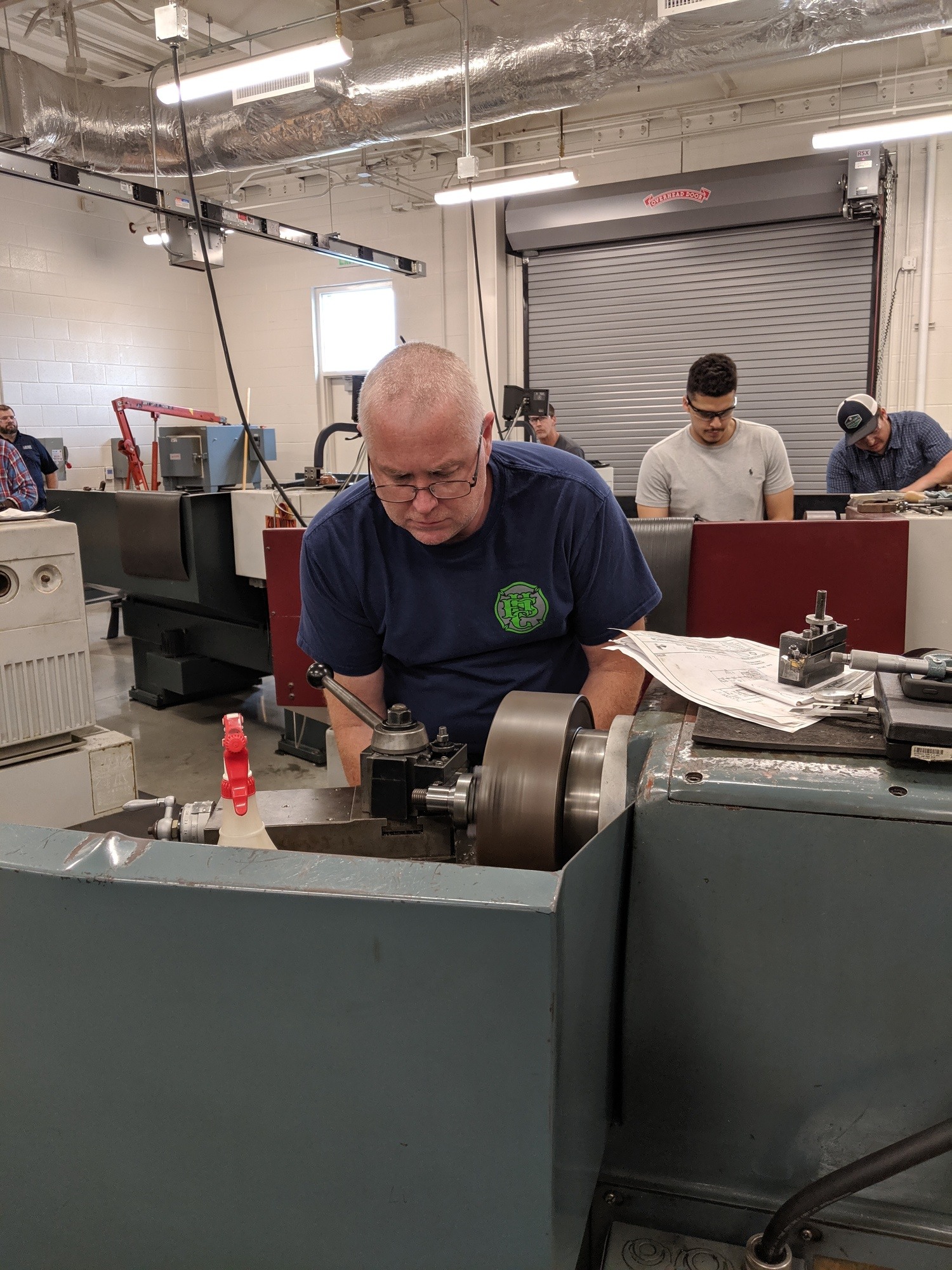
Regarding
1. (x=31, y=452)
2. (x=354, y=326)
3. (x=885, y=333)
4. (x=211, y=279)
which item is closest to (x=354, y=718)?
(x=211, y=279)

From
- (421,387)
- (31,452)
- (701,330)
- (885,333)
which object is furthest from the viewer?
(701,330)

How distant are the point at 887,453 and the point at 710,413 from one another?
35.5 inches

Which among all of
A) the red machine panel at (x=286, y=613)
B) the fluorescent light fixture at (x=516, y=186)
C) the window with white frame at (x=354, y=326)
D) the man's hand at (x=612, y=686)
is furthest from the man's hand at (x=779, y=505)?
the window with white frame at (x=354, y=326)

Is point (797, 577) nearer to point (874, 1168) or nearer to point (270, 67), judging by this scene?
point (874, 1168)

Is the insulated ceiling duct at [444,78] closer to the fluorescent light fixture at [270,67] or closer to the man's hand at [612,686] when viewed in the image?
the fluorescent light fixture at [270,67]

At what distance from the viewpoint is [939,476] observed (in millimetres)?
2797

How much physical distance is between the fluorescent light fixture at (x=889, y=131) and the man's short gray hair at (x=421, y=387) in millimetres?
3437

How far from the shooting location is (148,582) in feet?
11.1

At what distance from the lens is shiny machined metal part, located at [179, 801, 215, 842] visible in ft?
2.44

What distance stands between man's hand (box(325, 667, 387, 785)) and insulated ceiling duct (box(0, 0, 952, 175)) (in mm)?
2866

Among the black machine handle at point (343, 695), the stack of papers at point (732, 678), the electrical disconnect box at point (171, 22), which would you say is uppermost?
the electrical disconnect box at point (171, 22)

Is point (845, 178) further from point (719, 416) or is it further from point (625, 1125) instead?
point (625, 1125)

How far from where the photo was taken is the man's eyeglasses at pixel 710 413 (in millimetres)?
2434

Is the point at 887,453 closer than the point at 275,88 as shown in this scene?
Yes
